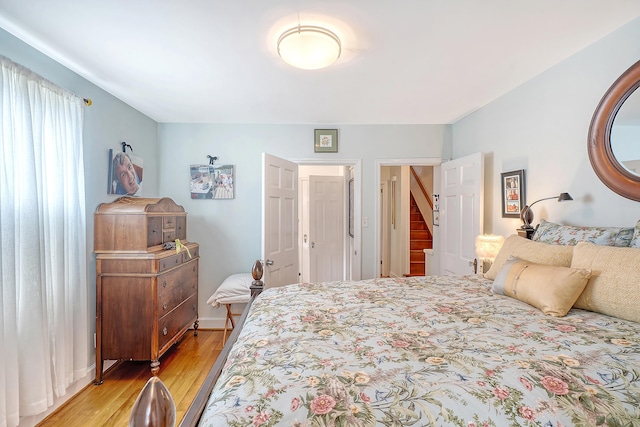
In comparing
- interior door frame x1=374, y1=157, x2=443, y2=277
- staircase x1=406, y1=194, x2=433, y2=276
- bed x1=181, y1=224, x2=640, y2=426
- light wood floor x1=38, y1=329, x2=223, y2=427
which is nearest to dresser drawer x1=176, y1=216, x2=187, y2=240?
light wood floor x1=38, y1=329, x2=223, y2=427

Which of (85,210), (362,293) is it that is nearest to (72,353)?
(85,210)

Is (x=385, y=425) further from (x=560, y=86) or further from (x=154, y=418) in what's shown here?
(x=560, y=86)

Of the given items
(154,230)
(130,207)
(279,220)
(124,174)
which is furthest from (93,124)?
(279,220)

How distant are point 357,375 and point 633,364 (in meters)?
0.85

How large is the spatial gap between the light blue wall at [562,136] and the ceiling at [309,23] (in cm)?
10

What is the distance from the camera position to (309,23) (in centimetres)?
157

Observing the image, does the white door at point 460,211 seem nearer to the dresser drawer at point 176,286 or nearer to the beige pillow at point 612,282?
the beige pillow at point 612,282

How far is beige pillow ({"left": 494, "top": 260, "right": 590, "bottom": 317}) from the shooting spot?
4.20 ft

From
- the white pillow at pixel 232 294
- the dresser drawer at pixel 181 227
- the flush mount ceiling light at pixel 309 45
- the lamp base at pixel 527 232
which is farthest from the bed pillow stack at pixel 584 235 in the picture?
the dresser drawer at pixel 181 227

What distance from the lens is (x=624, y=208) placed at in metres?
1.63

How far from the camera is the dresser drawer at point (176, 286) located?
8.18 ft

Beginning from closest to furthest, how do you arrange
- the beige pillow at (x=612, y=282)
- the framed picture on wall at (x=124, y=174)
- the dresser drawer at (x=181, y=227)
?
1. the beige pillow at (x=612, y=282)
2. the framed picture on wall at (x=124, y=174)
3. the dresser drawer at (x=181, y=227)

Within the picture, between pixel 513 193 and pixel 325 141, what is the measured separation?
79.7 inches

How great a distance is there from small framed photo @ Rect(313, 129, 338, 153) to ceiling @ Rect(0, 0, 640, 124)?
64 cm
